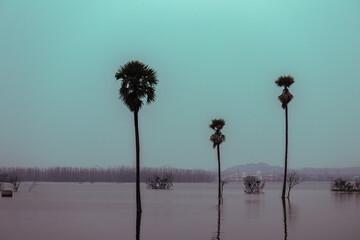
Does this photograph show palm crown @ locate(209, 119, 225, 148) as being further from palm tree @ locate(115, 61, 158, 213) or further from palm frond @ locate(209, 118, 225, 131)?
palm tree @ locate(115, 61, 158, 213)

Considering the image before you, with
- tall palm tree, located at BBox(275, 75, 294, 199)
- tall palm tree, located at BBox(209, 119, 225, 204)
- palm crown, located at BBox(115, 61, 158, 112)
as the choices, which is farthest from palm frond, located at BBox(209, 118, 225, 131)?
palm crown, located at BBox(115, 61, 158, 112)

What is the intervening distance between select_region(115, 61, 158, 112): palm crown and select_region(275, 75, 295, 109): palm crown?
26.5 m

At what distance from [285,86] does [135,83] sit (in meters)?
28.9

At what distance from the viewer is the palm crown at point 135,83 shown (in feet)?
145

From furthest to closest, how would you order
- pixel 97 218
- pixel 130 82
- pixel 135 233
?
pixel 130 82, pixel 97 218, pixel 135 233

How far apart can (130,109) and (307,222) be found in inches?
650

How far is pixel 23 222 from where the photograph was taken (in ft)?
120

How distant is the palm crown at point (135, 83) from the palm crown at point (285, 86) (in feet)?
87.0

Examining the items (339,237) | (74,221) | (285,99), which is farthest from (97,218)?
(285,99)

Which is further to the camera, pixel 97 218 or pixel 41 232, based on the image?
pixel 97 218

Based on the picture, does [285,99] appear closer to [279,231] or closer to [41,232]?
[279,231]

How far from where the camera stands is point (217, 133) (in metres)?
71.8

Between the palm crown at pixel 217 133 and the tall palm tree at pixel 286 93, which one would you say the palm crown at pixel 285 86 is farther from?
the palm crown at pixel 217 133

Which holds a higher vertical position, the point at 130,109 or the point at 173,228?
the point at 130,109
